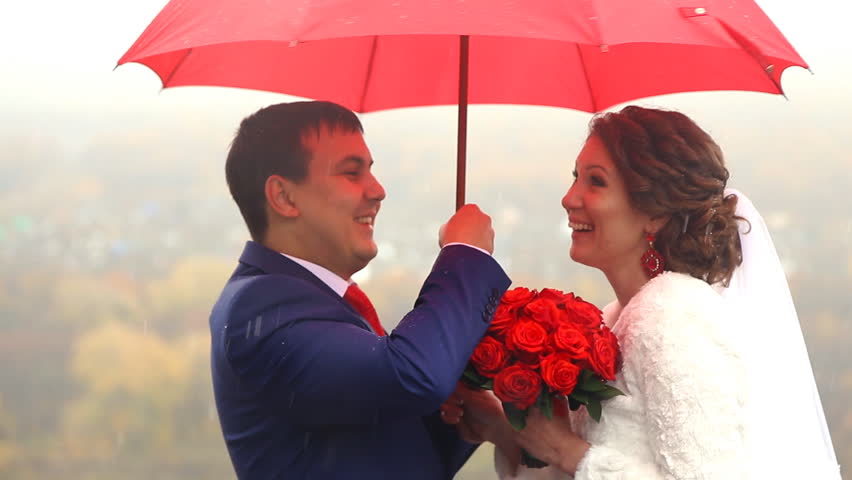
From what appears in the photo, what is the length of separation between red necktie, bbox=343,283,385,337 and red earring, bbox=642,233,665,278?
0.80 meters

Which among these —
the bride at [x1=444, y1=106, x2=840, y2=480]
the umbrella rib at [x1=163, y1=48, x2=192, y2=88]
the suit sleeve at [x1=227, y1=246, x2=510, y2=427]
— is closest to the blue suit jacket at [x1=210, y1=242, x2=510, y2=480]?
the suit sleeve at [x1=227, y1=246, x2=510, y2=427]

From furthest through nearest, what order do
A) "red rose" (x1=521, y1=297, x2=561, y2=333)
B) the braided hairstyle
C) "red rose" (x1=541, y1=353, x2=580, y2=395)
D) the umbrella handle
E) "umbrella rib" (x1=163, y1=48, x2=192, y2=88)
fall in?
"umbrella rib" (x1=163, y1=48, x2=192, y2=88) < the umbrella handle < the braided hairstyle < "red rose" (x1=521, y1=297, x2=561, y2=333) < "red rose" (x1=541, y1=353, x2=580, y2=395)

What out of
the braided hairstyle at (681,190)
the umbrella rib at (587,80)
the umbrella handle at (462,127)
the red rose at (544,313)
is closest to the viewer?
the red rose at (544,313)

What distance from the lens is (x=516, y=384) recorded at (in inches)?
101

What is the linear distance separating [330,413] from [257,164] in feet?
2.39

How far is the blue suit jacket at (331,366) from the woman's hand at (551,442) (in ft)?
0.91

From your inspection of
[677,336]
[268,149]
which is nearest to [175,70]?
[268,149]

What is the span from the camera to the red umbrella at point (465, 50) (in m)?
2.33

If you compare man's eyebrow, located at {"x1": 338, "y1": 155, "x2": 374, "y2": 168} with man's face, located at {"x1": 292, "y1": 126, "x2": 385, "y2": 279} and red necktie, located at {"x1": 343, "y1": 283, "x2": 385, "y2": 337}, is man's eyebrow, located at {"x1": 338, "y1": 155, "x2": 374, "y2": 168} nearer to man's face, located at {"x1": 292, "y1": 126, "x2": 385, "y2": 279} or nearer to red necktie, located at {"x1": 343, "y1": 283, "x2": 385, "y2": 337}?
man's face, located at {"x1": 292, "y1": 126, "x2": 385, "y2": 279}

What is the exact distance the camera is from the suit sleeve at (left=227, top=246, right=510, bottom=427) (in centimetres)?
231

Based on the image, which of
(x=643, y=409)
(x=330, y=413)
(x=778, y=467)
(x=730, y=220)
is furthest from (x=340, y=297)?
(x=778, y=467)

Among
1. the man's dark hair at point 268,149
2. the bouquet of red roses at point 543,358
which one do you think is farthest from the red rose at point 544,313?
the man's dark hair at point 268,149

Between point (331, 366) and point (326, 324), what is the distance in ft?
0.39

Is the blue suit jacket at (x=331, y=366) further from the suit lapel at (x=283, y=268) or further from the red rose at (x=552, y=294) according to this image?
the red rose at (x=552, y=294)
